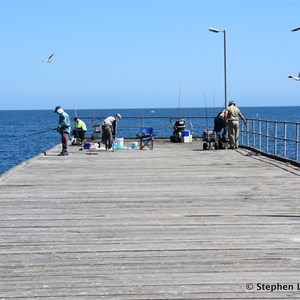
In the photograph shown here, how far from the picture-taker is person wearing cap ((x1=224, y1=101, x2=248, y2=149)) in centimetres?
2338

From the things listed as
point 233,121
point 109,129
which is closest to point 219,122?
point 233,121

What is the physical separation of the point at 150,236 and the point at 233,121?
1566 cm

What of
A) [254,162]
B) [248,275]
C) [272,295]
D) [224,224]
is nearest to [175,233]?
[224,224]

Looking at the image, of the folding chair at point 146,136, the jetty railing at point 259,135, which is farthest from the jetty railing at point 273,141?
the folding chair at point 146,136

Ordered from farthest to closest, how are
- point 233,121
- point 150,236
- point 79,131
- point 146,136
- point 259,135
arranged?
point 79,131 → point 146,136 → point 233,121 → point 259,135 → point 150,236

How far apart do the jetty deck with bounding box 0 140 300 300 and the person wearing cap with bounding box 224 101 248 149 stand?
813 cm

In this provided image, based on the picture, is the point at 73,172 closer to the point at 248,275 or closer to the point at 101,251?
the point at 101,251

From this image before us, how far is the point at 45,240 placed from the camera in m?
7.82

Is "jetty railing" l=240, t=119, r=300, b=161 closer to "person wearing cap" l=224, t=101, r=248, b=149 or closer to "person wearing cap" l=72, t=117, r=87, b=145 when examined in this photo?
"person wearing cap" l=224, t=101, r=248, b=149

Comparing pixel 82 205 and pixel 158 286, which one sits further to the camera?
pixel 82 205

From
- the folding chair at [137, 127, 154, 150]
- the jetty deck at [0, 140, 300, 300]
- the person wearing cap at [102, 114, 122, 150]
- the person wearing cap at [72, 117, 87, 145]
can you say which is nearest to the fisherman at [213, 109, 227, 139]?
the folding chair at [137, 127, 154, 150]

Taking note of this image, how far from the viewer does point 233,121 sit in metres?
23.3

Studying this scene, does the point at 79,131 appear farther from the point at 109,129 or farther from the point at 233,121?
the point at 233,121

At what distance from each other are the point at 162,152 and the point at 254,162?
5.57m
